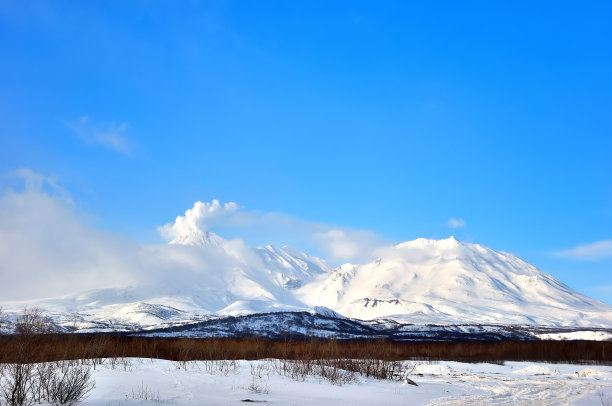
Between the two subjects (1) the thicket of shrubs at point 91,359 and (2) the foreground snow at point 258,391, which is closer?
(1) the thicket of shrubs at point 91,359

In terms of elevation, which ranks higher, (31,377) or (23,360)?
(23,360)

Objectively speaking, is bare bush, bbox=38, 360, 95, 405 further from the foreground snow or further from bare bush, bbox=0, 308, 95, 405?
the foreground snow

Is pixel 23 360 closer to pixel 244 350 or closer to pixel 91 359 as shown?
pixel 91 359

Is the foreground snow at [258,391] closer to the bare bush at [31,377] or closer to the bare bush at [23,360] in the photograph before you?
the bare bush at [31,377]

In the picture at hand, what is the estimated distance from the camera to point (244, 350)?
152 ft

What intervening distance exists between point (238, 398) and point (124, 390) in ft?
13.6

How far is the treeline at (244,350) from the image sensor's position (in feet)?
62.8

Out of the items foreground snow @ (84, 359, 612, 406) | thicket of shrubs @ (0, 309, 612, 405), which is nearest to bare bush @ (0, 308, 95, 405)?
thicket of shrubs @ (0, 309, 612, 405)

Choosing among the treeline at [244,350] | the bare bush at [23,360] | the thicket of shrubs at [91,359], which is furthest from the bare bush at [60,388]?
the treeline at [244,350]

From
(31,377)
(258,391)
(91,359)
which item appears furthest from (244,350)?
(31,377)

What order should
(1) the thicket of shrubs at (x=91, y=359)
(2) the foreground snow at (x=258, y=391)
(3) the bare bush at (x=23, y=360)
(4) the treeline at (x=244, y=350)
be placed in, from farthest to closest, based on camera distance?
(4) the treeline at (x=244, y=350), (2) the foreground snow at (x=258, y=391), (1) the thicket of shrubs at (x=91, y=359), (3) the bare bush at (x=23, y=360)

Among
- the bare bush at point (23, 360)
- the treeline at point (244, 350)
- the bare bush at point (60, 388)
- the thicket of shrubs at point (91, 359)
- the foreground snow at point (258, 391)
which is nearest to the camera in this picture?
the bare bush at point (23, 360)

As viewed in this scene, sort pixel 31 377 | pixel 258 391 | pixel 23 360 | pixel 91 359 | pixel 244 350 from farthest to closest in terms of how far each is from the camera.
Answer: pixel 244 350
pixel 91 359
pixel 258 391
pixel 31 377
pixel 23 360

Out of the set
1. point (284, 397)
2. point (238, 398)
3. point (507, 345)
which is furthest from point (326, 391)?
point (507, 345)
